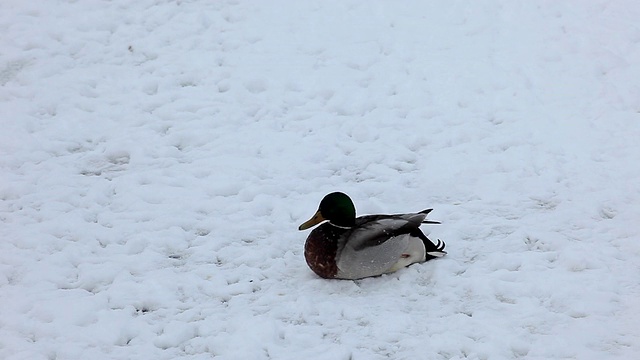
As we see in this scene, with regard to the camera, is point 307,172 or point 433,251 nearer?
point 433,251

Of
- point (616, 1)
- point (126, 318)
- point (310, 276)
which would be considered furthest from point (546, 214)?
point (616, 1)

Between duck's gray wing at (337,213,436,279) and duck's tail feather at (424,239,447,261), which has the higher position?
duck's gray wing at (337,213,436,279)

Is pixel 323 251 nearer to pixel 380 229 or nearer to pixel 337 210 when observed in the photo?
pixel 337 210

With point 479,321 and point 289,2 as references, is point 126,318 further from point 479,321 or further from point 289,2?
point 289,2

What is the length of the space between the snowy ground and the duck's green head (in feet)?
1.37

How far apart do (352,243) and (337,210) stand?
0.78 feet

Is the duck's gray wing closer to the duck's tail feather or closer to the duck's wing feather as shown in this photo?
the duck's wing feather

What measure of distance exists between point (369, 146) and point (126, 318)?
2864mm

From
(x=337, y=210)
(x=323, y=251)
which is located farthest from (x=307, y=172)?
(x=323, y=251)

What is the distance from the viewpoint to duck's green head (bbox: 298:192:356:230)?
4.80 m

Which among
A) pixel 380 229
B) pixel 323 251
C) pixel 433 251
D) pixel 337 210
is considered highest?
pixel 337 210

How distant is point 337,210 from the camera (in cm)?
481

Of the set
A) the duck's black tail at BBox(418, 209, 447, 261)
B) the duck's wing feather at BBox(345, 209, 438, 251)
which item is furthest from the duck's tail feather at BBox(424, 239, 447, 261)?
the duck's wing feather at BBox(345, 209, 438, 251)

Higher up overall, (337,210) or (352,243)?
(337,210)
